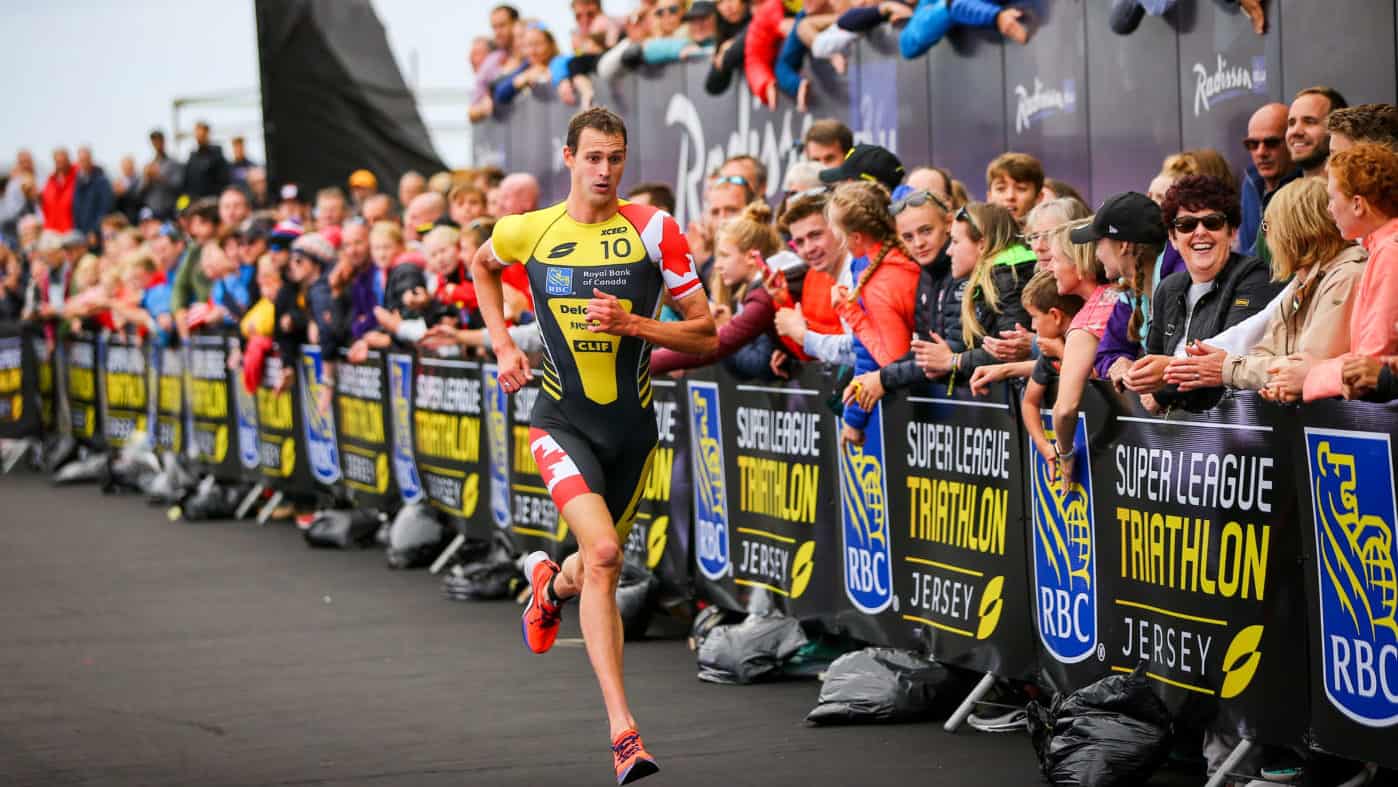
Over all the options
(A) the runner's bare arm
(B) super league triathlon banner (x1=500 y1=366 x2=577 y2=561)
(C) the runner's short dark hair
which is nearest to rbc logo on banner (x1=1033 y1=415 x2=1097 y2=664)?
(A) the runner's bare arm

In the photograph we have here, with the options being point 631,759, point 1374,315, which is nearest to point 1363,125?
point 1374,315

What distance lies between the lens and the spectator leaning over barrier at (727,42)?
15.0 metres

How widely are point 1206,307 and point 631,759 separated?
2.58 meters

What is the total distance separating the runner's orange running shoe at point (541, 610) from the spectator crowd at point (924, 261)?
1.60 m

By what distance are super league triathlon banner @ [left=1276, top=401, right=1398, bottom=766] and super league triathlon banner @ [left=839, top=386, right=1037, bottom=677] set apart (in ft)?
5.57

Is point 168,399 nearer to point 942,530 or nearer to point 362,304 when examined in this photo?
point 362,304

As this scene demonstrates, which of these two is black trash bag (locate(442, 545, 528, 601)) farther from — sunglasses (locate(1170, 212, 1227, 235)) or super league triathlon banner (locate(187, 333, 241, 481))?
sunglasses (locate(1170, 212, 1227, 235))

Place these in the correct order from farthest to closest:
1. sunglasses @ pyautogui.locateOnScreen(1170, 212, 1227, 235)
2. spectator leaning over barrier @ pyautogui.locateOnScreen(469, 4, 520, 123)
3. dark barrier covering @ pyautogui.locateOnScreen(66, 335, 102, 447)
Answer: dark barrier covering @ pyautogui.locateOnScreen(66, 335, 102, 447), spectator leaning over barrier @ pyautogui.locateOnScreen(469, 4, 520, 123), sunglasses @ pyautogui.locateOnScreen(1170, 212, 1227, 235)

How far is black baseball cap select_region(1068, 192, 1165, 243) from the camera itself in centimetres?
720

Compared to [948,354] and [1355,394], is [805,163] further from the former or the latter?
[1355,394]

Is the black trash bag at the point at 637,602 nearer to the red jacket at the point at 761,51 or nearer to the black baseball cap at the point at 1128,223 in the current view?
the black baseball cap at the point at 1128,223

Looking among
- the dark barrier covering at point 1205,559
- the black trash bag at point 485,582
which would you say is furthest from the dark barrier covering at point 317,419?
the dark barrier covering at point 1205,559

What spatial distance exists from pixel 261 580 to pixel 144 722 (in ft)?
Answer: 15.2

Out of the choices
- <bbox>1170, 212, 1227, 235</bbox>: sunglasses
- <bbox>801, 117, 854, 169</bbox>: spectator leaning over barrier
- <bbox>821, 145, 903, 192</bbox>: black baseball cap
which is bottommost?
<bbox>1170, 212, 1227, 235</bbox>: sunglasses
